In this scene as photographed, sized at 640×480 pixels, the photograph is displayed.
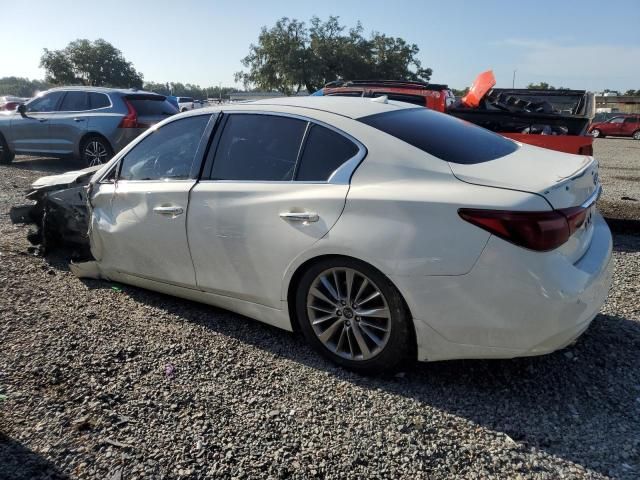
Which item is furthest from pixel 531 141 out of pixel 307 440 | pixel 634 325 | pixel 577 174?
pixel 307 440

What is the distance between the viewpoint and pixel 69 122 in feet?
33.9

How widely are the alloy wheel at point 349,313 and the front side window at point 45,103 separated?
32.5 ft

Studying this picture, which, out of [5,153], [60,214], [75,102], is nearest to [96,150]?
[75,102]

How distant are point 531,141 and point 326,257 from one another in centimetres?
415

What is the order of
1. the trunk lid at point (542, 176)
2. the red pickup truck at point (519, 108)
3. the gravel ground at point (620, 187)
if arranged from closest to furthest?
the trunk lid at point (542, 176) < the red pickup truck at point (519, 108) < the gravel ground at point (620, 187)

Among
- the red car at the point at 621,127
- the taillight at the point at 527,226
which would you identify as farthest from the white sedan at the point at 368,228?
the red car at the point at 621,127

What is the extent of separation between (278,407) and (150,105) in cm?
909

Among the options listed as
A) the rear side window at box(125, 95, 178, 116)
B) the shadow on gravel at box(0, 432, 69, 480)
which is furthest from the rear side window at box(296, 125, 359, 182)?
the rear side window at box(125, 95, 178, 116)

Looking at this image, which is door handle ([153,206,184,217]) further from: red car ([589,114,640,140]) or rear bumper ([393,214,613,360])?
red car ([589,114,640,140])

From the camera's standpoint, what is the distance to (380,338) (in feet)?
9.41

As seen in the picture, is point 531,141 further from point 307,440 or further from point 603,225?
point 307,440

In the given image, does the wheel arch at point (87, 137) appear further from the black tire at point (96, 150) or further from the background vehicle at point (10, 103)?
the background vehicle at point (10, 103)

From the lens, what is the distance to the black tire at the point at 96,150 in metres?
10.0

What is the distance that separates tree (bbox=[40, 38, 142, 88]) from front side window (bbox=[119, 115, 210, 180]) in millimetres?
61889
